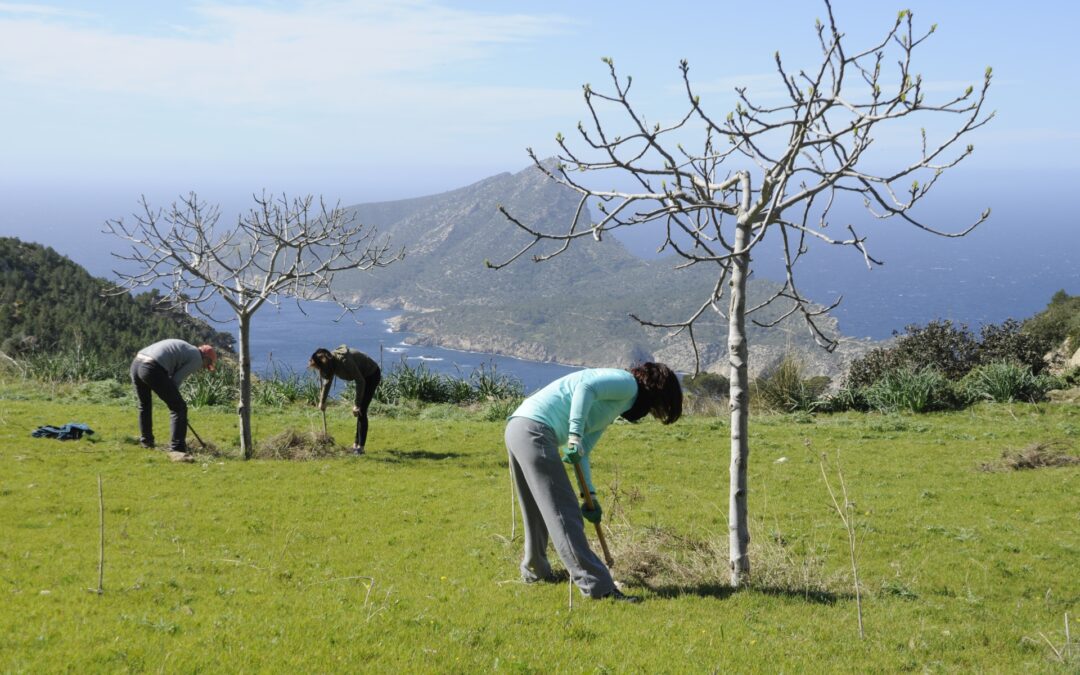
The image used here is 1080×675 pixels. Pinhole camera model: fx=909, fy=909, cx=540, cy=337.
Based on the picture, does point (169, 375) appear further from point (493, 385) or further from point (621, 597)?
point (493, 385)

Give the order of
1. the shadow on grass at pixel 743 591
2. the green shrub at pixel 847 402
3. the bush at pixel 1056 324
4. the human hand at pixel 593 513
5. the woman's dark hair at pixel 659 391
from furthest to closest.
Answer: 1. the bush at pixel 1056 324
2. the green shrub at pixel 847 402
3. the shadow on grass at pixel 743 591
4. the human hand at pixel 593 513
5. the woman's dark hair at pixel 659 391

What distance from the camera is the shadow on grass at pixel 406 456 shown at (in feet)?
43.1

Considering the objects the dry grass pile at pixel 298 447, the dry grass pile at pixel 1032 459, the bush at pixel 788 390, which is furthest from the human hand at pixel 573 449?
the bush at pixel 788 390

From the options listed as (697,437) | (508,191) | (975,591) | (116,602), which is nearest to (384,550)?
(116,602)

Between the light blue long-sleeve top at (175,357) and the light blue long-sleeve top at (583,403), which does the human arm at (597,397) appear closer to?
the light blue long-sleeve top at (583,403)

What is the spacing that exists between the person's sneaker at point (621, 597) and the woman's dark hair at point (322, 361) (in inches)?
266

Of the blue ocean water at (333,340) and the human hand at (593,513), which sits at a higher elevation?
the blue ocean water at (333,340)

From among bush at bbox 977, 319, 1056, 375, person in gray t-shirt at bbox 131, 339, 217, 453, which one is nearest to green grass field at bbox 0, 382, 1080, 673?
person in gray t-shirt at bbox 131, 339, 217, 453

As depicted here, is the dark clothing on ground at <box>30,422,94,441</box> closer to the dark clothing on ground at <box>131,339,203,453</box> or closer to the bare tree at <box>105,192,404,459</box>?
the dark clothing on ground at <box>131,339,203,453</box>

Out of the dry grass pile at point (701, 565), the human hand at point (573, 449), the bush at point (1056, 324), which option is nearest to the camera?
the human hand at point (573, 449)

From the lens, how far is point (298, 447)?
1321cm

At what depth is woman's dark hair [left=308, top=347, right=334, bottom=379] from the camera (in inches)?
486

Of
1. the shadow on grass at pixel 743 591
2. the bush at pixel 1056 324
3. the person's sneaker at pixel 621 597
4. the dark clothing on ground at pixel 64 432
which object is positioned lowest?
the shadow on grass at pixel 743 591

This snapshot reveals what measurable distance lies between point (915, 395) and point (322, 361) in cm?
1162
